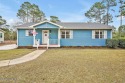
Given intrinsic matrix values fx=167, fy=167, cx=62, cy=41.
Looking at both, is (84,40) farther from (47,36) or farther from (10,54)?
(10,54)

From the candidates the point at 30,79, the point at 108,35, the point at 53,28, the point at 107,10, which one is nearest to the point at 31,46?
the point at 53,28

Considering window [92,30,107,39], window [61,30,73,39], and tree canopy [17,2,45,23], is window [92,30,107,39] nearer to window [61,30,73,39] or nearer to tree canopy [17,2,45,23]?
window [61,30,73,39]

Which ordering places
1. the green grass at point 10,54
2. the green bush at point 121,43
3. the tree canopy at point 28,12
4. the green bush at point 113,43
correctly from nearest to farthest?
the green grass at point 10,54, the green bush at point 113,43, the green bush at point 121,43, the tree canopy at point 28,12

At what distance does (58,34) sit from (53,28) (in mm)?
1048

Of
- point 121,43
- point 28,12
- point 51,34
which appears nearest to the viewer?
point 121,43

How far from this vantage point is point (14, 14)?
153 ft

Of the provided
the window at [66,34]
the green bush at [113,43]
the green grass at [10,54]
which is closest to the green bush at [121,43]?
the green bush at [113,43]

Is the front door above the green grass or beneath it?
above

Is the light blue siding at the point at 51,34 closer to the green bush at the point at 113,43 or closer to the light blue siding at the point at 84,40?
the light blue siding at the point at 84,40

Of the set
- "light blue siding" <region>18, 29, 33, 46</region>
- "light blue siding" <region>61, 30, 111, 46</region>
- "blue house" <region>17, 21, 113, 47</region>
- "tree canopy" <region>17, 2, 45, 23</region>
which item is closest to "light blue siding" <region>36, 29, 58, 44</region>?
"blue house" <region>17, 21, 113, 47</region>

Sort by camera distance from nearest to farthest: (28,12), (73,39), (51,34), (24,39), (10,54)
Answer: (10,54) → (24,39) → (73,39) → (51,34) → (28,12)

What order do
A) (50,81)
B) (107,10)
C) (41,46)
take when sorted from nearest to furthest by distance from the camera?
1. (50,81)
2. (41,46)
3. (107,10)

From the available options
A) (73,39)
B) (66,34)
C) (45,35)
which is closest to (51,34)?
(45,35)

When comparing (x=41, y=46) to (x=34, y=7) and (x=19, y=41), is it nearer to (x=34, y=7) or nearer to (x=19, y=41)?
(x=19, y=41)
